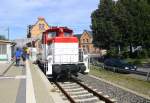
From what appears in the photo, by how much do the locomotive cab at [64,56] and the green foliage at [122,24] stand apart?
46720mm

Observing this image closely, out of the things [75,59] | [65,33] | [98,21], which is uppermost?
[98,21]

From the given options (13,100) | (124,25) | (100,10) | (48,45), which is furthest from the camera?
(100,10)

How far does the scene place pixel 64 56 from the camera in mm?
25719

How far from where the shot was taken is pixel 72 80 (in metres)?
26.8

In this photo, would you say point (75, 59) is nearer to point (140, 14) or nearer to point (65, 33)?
point (65, 33)

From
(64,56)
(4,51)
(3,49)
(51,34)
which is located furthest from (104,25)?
(64,56)

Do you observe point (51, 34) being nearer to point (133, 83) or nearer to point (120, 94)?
point (133, 83)

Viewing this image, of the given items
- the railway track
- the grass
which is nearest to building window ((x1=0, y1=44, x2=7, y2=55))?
the grass

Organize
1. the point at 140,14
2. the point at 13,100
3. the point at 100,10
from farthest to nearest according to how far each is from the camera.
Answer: the point at 100,10, the point at 140,14, the point at 13,100

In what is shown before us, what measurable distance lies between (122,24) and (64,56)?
55.9m

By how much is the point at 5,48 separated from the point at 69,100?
125 ft

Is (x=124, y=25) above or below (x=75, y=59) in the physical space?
above

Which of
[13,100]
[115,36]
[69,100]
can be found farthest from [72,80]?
[115,36]

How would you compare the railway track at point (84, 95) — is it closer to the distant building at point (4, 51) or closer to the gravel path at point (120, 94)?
the gravel path at point (120, 94)
